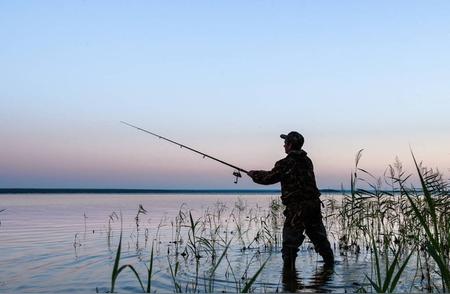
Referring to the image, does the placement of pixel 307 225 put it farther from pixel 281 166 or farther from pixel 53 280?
pixel 53 280

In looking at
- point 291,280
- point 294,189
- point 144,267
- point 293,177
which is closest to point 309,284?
point 291,280

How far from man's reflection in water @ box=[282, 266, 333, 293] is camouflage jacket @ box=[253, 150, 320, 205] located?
43.9 inches

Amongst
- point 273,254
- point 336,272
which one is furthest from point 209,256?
point 336,272

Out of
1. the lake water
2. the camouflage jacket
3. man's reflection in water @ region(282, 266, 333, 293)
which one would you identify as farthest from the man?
the lake water

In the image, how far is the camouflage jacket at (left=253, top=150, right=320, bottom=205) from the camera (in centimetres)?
871

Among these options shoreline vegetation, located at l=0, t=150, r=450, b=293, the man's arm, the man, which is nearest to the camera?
shoreline vegetation, located at l=0, t=150, r=450, b=293

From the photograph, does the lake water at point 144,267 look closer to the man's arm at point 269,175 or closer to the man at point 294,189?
the man at point 294,189

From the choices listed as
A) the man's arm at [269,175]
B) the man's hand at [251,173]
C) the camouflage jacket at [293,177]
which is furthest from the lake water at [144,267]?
the man's hand at [251,173]

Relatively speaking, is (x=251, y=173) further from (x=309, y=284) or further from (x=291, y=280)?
(x=309, y=284)

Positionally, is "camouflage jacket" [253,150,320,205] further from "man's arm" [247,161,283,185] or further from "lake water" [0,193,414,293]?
"lake water" [0,193,414,293]

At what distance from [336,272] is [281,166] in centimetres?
193

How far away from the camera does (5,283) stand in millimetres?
8031

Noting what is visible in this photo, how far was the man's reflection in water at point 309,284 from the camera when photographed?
7505mm

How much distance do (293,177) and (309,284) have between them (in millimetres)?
1740
